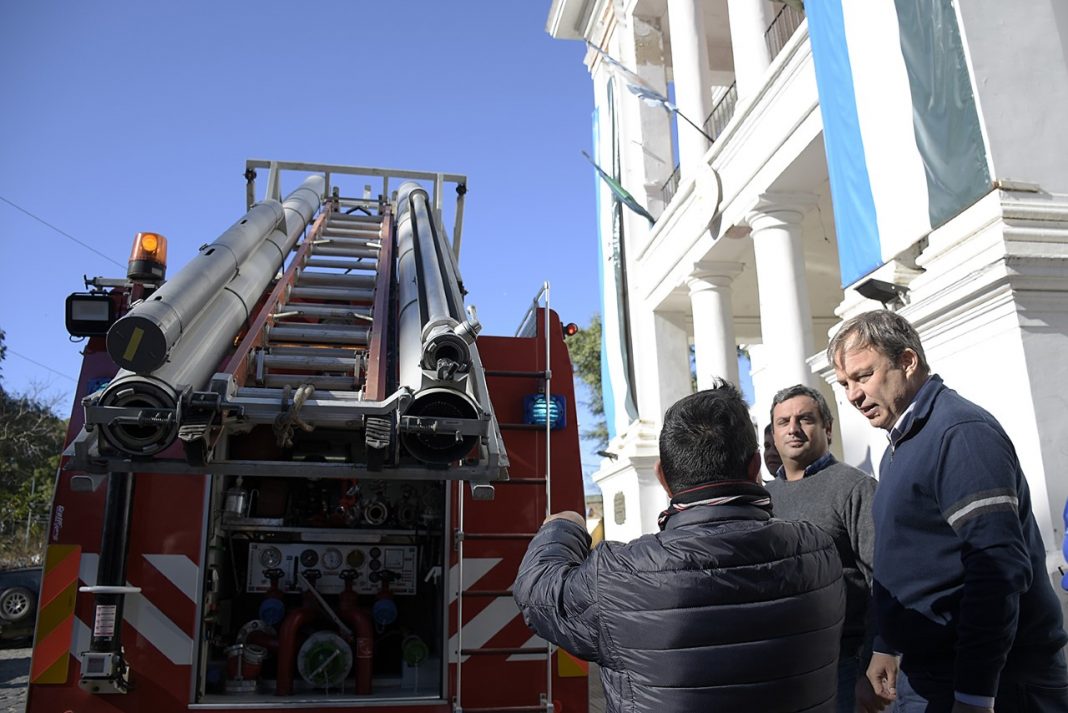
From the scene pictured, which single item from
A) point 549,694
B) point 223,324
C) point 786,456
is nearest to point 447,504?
point 549,694

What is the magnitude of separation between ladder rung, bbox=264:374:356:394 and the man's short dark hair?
2.49m

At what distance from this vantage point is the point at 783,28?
11.5 metres

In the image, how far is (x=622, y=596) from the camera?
5.32 ft

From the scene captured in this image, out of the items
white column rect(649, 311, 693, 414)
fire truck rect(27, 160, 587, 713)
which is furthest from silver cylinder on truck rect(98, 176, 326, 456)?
white column rect(649, 311, 693, 414)

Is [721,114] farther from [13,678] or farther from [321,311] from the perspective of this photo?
[13,678]

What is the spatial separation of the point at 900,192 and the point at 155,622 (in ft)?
18.1

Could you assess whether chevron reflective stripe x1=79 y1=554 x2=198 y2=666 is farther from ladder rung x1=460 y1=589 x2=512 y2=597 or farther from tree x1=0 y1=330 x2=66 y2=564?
tree x1=0 y1=330 x2=66 y2=564

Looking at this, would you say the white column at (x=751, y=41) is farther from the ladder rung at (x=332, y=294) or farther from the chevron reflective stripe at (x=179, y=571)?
the chevron reflective stripe at (x=179, y=571)

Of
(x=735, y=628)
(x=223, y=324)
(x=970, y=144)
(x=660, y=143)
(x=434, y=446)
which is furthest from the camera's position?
(x=660, y=143)

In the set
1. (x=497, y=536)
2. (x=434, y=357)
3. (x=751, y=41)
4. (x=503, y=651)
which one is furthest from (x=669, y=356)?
(x=434, y=357)

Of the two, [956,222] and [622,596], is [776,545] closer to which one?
[622,596]

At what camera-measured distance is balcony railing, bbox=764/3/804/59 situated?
11.1 m

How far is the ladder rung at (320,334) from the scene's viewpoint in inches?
182

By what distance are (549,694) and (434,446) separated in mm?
1716
